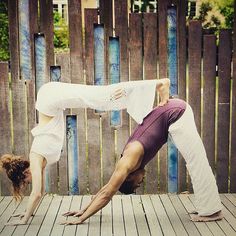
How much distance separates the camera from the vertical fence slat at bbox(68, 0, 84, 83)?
203 inches

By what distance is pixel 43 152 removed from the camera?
173 inches

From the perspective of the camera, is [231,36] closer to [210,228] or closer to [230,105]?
[230,105]

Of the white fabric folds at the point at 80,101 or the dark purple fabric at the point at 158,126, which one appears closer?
the dark purple fabric at the point at 158,126

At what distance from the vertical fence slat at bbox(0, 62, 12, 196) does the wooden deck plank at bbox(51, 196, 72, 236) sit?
29.7 inches

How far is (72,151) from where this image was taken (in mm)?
5352

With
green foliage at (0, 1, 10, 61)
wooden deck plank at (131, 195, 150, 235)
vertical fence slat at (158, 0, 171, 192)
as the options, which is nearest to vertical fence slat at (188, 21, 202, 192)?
vertical fence slat at (158, 0, 171, 192)

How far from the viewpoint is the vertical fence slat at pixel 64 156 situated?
5.22m

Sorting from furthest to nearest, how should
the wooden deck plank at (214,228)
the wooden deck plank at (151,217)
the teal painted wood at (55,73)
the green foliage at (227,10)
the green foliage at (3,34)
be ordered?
the green foliage at (227,10) < the green foliage at (3,34) < the teal painted wood at (55,73) < the wooden deck plank at (151,217) < the wooden deck plank at (214,228)

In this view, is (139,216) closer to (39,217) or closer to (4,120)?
(39,217)

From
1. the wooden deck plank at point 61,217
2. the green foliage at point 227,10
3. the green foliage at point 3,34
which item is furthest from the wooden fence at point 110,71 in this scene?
the green foliage at point 227,10

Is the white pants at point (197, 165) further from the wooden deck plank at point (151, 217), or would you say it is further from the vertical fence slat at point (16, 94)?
the vertical fence slat at point (16, 94)

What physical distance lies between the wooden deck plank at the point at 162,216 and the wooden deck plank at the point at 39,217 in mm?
1156

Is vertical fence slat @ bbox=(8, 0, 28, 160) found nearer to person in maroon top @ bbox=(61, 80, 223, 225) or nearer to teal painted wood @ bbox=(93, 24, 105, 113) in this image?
teal painted wood @ bbox=(93, 24, 105, 113)

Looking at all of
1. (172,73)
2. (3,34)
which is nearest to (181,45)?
(172,73)
